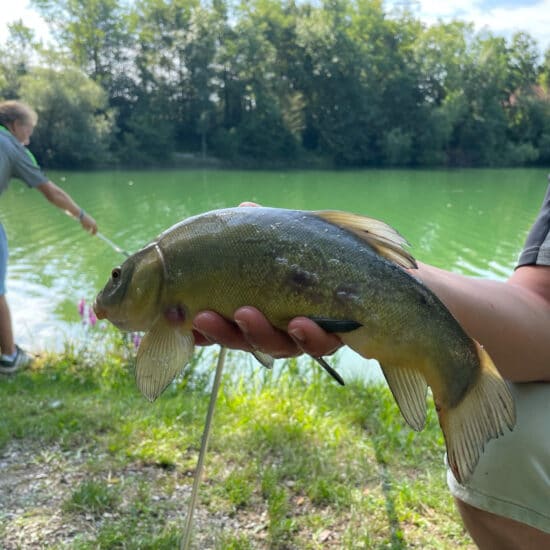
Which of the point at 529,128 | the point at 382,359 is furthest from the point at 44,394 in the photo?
the point at 529,128

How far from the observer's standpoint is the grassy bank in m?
2.69

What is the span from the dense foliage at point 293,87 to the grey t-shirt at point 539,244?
43.8 metres

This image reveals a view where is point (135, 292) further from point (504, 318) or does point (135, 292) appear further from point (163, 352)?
point (504, 318)

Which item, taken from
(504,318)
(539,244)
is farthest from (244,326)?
(539,244)

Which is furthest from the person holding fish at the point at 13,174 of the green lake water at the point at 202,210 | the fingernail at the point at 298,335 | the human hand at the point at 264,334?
the fingernail at the point at 298,335

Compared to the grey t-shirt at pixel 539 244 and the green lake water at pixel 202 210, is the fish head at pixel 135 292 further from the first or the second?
the grey t-shirt at pixel 539 244

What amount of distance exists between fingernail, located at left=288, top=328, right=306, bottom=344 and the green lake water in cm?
41

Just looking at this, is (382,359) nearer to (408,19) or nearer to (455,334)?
(455,334)

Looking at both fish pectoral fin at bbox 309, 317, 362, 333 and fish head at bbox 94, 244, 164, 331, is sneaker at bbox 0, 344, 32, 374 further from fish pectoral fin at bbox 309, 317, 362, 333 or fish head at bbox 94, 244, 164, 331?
fish pectoral fin at bbox 309, 317, 362, 333

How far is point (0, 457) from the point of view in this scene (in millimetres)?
3275

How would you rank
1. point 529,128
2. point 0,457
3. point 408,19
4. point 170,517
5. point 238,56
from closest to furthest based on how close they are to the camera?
1. point 170,517
2. point 0,457
3. point 238,56
4. point 529,128
5. point 408,19

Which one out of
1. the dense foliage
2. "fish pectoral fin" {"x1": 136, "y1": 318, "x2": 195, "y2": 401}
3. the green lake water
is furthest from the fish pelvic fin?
the dense foliage

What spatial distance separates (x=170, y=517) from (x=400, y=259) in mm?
1989

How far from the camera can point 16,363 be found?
16.9 ft
